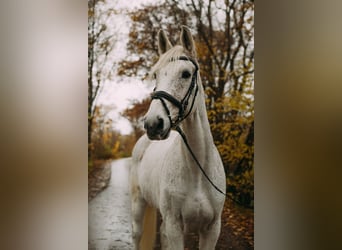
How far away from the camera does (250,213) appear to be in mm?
1322

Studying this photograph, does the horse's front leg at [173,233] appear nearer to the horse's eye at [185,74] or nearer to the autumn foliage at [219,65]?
the autumn foliage at [219,65]

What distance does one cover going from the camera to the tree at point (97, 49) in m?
1.32

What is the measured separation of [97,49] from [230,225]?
80 cm

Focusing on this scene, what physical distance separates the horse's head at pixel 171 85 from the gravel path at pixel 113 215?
7.7 inches

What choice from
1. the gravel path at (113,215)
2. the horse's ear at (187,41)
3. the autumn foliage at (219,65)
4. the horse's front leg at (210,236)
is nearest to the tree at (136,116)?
the autumn foliage at (219,65)

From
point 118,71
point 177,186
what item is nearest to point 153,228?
point 177,186

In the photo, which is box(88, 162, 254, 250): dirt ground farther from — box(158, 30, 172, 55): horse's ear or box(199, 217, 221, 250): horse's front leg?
box(158, 30, 172, 55): horse's ear

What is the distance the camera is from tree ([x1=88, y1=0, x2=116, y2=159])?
1.32 metres

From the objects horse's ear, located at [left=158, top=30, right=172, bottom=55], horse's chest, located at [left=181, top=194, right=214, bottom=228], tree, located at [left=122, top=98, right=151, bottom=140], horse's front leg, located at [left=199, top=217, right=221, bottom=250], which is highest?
horse's ear, located at [left=158, top=30, right=172, bottom=55]

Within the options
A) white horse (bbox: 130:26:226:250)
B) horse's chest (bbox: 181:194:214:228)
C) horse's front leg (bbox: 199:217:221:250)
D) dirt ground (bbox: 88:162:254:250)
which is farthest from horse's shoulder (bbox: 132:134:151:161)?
horse's front leg (bbox: 199:217:221:250)

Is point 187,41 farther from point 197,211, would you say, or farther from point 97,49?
point 197,211
